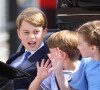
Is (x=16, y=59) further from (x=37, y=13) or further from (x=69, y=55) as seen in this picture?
(x=69, y=55)

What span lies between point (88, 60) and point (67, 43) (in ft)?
0.57

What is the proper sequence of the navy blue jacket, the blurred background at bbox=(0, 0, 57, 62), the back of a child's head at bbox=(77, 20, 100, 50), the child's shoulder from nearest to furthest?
the back of a child's head at bbox=(77, 20, 100, 50) < the child's shoulder < the navy blue jacket < the blurred background at bbox=(0, 0, 57, 62)

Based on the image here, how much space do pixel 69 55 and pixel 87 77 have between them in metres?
0.22

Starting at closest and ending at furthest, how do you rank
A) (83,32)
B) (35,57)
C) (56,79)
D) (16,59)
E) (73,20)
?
(83,32)
(56,79)
(35,57)
(16,59)
(73,20)

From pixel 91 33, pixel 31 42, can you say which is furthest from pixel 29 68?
pixel 91 33

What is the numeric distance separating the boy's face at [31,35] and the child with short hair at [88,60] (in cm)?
37

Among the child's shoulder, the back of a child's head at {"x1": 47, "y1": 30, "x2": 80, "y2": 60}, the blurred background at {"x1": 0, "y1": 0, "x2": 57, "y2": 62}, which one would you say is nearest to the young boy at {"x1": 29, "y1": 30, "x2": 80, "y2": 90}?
the back of a child's head at {"x1": 47, "y1": 30, "x2": 80, "y2": 60}

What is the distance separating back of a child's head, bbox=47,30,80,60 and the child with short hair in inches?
4.8

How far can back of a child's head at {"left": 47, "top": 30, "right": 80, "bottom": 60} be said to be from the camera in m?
2.17

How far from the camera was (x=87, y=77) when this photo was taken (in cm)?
201

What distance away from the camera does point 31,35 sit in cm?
239

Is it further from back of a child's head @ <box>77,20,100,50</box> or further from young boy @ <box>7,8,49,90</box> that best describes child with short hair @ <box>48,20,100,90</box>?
young boy @ <box>7,8,49,90</box>

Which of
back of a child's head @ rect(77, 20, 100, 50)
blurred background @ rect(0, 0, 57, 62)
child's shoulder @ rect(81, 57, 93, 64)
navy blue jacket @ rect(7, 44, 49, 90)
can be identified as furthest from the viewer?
blurred background @ rect(0, 0, 57, 62)

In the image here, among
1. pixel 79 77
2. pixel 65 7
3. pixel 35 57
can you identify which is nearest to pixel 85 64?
pixel 79 77
